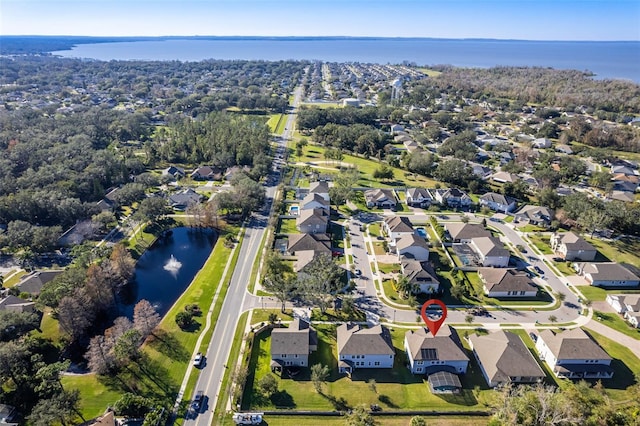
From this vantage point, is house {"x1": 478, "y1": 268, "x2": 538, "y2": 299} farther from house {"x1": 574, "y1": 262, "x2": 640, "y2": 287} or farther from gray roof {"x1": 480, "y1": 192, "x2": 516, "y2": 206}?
gray roof {"x1": 480, "y1": 192, "x2": 516, "y2": 206}

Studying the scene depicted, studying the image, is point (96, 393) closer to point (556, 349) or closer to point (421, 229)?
point (556, 349)

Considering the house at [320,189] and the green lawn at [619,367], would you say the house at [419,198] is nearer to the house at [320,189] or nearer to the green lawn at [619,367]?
the house at [320,189]

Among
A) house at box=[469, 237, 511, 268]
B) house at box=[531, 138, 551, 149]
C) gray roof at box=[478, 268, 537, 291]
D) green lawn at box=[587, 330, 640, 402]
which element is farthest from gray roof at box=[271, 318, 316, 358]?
house at box=[531, 138, 551, 149]

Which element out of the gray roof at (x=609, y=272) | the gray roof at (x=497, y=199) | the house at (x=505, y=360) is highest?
the gray roof at (x=497, y=199)

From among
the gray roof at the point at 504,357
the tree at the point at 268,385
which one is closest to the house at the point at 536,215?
the gray roof at the point at 504,357

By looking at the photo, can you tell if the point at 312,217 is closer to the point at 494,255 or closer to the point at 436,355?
the point at 494,255

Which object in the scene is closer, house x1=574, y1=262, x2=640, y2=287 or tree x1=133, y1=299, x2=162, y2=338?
tree x1=133, y1=299, x2=162, y2=338
